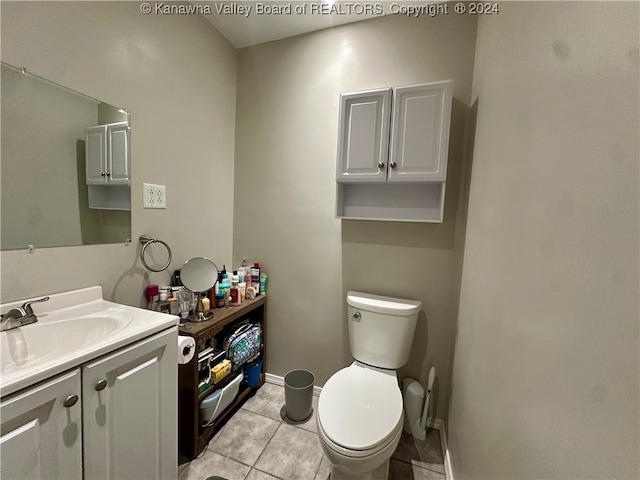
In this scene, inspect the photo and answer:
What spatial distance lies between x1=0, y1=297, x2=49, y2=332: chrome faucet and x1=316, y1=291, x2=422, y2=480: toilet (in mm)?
1140

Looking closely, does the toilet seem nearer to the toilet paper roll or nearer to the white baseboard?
the toilet paper roll

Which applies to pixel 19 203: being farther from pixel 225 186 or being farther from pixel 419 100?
pixel 419 100

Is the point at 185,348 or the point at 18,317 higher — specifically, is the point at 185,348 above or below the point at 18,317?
below

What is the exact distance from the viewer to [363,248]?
1.70 meters

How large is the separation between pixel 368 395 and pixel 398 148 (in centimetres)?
126

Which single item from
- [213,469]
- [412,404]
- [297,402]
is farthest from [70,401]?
[412,404]

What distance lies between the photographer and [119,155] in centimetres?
124

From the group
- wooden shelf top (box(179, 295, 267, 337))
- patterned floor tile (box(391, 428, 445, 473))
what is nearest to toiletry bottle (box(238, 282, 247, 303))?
wooden shelf top (box(179, 295, 267, 337))

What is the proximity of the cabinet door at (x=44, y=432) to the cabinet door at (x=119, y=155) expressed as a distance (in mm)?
884

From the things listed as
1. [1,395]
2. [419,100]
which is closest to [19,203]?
[1,395]

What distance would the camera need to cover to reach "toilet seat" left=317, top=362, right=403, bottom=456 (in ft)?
3.29

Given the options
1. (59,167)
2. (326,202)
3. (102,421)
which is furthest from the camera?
(326,202)

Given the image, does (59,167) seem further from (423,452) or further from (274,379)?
(423,452)

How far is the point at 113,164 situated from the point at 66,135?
18 cm
